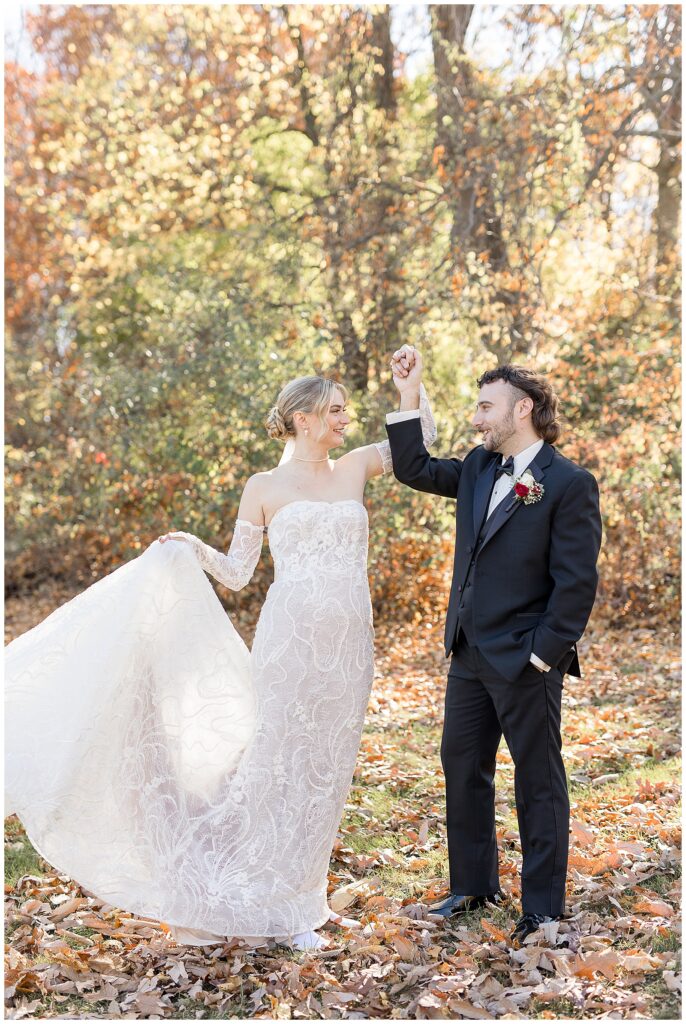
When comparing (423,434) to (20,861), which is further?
(20,861)

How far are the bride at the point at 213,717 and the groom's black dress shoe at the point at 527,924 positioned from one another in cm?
86

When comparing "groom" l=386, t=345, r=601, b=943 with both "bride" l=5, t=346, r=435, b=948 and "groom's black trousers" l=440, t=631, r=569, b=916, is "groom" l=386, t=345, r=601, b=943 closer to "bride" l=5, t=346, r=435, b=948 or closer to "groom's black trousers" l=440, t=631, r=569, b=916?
"groom's black trousers" l=440, t=631, r=569, b=916

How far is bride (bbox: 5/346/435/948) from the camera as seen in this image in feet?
14.2

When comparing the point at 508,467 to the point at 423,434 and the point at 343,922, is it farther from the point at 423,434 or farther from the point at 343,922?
the point at 343,922

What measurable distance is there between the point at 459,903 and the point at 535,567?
1.64 m

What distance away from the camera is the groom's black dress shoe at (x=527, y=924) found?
4289mm

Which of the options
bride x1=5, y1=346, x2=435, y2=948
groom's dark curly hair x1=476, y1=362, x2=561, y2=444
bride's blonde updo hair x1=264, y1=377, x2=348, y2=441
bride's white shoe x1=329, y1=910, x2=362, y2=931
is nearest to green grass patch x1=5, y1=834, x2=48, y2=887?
bride x1=5, y1=346, x2=435, y2=948

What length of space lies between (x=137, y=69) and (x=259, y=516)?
40.8 feet

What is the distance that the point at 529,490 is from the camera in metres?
4.35

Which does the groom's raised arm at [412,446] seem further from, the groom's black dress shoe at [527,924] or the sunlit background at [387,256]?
the sunlit background at [387,256]

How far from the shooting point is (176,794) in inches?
176

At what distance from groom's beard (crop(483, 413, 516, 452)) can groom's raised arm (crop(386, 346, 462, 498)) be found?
324 mm

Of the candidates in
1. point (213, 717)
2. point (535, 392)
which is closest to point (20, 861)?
point (213, 717)

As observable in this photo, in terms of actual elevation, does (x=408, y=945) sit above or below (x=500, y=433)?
below
